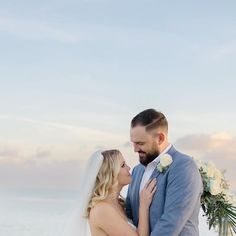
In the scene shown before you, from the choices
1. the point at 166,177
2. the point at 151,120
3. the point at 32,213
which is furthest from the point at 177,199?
the point at 32,213

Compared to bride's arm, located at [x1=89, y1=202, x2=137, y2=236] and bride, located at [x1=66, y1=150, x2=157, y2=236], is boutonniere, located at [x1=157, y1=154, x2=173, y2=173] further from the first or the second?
bride's arm, located at [x1=89, y1=202, x2=137, y2=236]

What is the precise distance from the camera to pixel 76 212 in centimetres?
519

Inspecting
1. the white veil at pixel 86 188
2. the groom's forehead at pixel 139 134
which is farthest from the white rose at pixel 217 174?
the white veil at pixel 86 188

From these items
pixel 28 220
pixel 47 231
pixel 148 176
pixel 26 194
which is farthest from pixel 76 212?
pixel 26 194

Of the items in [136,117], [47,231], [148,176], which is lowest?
[47,231]

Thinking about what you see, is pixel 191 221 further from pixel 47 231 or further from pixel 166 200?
pixel 47 231

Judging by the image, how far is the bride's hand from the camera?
493 cm

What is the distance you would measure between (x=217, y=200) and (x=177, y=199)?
0.71 m

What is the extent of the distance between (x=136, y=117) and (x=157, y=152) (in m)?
0.29

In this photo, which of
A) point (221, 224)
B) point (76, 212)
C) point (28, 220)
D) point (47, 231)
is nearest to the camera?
point (76, 212)

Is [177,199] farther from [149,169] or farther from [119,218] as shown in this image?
A: [119,218]

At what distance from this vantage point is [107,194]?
5.07 m

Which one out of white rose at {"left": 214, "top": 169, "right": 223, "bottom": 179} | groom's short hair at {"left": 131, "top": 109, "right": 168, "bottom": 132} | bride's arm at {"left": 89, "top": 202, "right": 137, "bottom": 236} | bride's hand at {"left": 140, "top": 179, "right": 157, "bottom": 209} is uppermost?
groom's short hair at {"left": 131, "top": 109, "right": 168, "bottom": 132}

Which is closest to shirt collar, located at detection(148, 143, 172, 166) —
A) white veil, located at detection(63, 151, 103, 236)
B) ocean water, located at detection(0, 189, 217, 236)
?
white veil, located at detection(63, 151, 103, 236)
